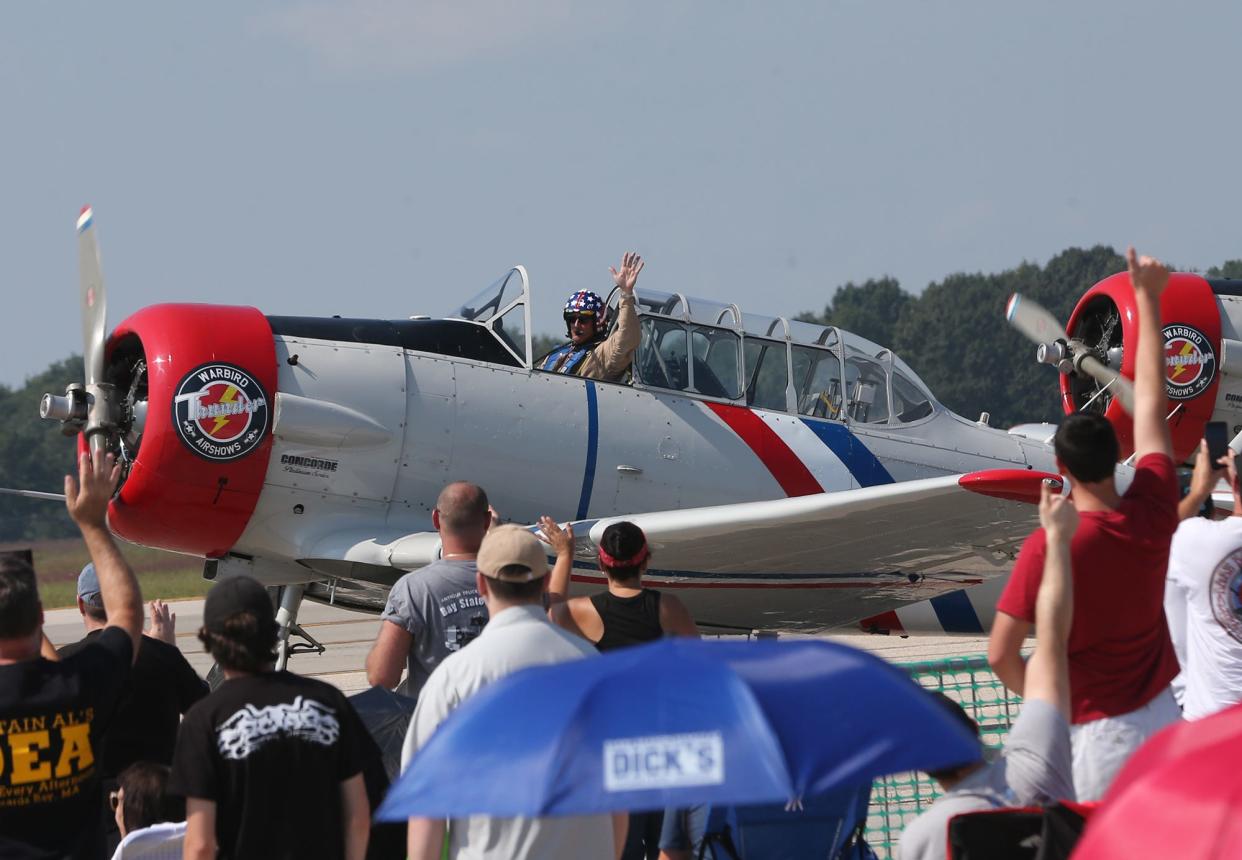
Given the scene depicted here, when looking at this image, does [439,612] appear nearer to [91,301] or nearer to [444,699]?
[444,699]

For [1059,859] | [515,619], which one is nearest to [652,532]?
[515,619]

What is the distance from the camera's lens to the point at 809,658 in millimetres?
3127

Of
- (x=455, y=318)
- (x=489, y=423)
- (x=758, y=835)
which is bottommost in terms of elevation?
(x=758, y=835)

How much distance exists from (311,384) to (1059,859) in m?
7.32

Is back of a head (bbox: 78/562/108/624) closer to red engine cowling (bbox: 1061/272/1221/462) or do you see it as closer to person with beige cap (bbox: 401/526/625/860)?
person with beige cap (bbox: 401/526/625/860)

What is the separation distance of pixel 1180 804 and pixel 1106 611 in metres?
2.29

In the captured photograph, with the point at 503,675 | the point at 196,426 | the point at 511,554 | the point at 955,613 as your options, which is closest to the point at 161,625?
the point at 511,554

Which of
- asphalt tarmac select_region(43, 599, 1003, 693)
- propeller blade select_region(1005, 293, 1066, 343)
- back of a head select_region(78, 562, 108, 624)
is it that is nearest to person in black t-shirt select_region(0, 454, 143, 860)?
back of a head select_region(78, 562, 108, 624)

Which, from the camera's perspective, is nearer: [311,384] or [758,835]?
[758,835]

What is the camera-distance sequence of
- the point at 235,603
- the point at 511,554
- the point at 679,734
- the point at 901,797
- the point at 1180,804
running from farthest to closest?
the point at 901,797 → the point at 511,554 → the point at 235,603 → the point at 679,734 → the point at 1180,804

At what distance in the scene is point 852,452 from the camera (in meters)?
11.1

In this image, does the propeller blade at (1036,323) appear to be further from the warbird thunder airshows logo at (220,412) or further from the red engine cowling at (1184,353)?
the warbird thunder airshows logo at (220,412)

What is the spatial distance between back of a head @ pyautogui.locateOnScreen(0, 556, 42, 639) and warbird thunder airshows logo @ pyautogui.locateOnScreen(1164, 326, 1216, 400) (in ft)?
33.5

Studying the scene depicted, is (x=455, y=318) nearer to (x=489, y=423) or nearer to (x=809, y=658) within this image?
(x=489, y=423)
